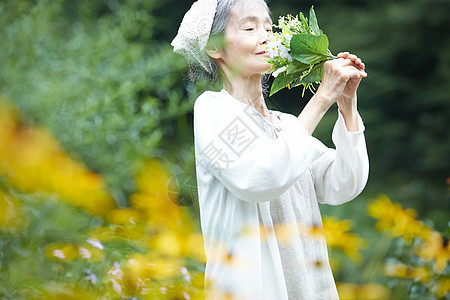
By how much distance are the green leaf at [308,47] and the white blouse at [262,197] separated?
Result: 0.17 metres

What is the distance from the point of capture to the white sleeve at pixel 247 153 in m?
1.25

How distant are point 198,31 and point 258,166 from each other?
0.47m

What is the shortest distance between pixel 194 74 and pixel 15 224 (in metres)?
0.89

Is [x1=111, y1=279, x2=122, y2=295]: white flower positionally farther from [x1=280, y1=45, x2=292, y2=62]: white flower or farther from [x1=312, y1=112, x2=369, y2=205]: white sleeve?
[x1=280, y1=45, x2=292, y2=62]: white flower

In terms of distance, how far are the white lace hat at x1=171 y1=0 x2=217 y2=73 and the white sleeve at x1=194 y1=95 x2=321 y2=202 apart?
228 millimetres

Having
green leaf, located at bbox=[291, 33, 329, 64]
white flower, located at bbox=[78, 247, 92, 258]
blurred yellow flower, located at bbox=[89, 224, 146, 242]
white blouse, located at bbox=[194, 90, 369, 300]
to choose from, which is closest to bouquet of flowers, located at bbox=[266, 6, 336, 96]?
green leaf, located at bbox=[291, 33, 329, 64]

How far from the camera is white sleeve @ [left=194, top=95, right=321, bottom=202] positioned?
125cm

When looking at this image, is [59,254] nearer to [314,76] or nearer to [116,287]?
[116,287]

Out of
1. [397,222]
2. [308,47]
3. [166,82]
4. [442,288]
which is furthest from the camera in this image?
[166,82]

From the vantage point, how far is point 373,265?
1.56 m

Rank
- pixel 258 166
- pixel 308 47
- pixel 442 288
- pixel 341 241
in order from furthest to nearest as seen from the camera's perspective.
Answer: pixel 442 288 → pixel 341 241 → pixel 308 47 → pixel 258 166

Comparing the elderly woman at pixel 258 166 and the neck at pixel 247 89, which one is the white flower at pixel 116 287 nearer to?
the elderly woman at pixel 258 166

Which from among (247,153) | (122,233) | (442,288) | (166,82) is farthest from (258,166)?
(166,82)

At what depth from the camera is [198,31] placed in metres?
1.56
